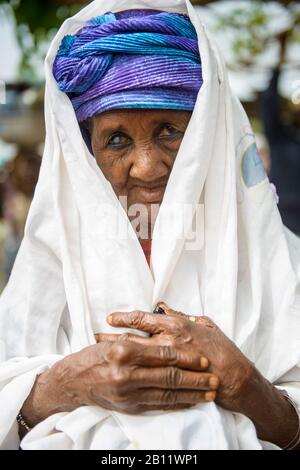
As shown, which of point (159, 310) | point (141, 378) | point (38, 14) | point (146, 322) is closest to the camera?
point (141, 378)

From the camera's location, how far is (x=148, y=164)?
1.87 meters

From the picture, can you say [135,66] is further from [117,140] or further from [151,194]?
[151,194]

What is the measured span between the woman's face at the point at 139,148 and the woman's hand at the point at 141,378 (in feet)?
1.78

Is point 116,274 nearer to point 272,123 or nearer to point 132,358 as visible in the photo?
point 132,358

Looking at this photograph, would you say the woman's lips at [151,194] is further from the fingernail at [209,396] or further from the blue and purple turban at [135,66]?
the fingernail at [209,396]

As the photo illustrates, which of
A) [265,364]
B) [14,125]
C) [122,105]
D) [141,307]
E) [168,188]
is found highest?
[122,105]

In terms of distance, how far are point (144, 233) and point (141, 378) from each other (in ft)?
1.91

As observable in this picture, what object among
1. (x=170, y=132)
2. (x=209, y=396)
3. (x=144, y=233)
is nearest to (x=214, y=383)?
(x=209, y=396)

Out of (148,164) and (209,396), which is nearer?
(209,396)

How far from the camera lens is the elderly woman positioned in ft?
5.70

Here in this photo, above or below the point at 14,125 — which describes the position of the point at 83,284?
above
